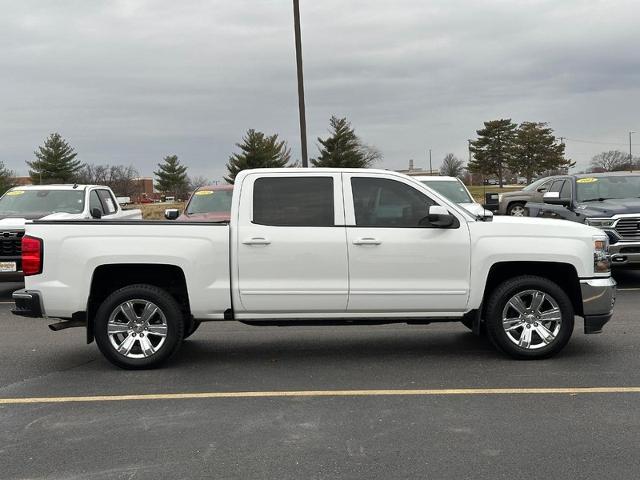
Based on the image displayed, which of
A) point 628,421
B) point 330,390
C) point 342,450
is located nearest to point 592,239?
point 628,421

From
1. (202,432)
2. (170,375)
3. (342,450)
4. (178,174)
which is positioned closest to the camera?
(342,450)

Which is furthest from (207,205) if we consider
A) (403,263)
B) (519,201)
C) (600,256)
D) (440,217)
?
(519,201)

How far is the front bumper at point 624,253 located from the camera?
10013 mm

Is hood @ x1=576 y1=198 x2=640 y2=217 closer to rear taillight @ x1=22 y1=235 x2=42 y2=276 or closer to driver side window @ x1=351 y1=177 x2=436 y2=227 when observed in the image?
driver side window @ x1=351 y1=177 x2=436 y2=227

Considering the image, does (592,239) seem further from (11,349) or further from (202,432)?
(11,349)

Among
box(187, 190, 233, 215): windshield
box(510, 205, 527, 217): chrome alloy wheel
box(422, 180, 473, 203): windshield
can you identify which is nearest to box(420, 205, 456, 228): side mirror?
box(187, 190, 233, 215): windshield

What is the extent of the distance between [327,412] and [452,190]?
33.4ft

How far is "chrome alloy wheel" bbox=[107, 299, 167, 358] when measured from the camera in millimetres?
5883

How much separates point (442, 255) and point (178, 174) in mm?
94442

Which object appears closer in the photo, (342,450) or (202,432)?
(342,450)

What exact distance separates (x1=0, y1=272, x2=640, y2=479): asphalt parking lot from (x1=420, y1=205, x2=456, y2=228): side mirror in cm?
133

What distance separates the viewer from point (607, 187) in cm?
1171

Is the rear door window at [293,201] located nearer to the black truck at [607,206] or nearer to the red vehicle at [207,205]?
the red vehicle at [207,205]

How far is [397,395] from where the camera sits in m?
5.13
